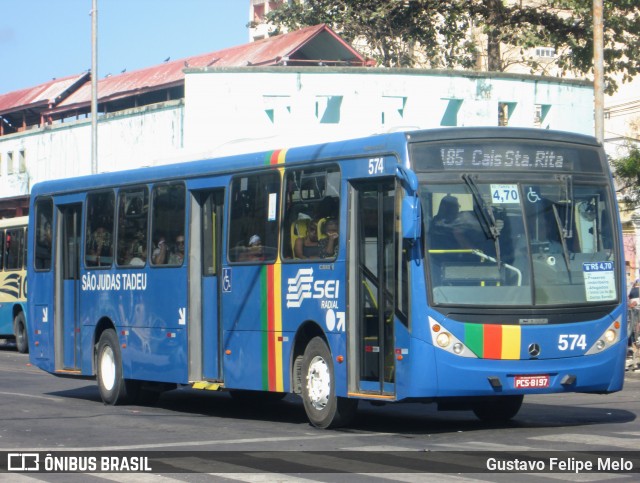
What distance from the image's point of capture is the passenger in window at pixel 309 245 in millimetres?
13547

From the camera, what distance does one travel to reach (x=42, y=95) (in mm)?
58062

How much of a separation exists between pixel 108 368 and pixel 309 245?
5308 mm

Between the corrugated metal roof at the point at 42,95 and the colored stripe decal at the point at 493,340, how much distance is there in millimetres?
46699

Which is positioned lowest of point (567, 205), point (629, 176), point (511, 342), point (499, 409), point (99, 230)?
point (499, 409)

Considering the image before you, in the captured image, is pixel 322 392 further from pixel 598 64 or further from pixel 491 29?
pixel 491 29

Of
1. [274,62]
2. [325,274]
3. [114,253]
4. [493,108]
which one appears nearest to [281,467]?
[325,274]

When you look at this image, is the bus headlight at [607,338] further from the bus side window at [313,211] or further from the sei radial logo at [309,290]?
the bus side window at [313,211]

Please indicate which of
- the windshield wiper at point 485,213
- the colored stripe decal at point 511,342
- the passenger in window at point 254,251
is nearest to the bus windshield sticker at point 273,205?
the passenger in window at point 254,251

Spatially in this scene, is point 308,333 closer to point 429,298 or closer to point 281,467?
point 429,298

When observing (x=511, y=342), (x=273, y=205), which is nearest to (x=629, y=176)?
(x=273, y=205)

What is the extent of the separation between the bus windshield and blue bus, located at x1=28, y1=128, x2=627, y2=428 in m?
0.01

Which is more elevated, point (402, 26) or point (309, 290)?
point (402, 26)

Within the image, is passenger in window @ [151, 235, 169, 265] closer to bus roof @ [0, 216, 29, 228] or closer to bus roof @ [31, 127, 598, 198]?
bus roof @ [31, 127, 598, 198]

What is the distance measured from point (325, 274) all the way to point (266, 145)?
2.91m
